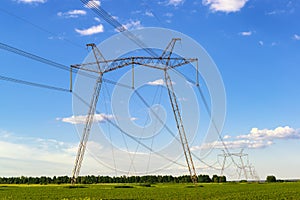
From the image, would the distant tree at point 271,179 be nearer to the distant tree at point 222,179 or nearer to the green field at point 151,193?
the distant tree at point 222,179

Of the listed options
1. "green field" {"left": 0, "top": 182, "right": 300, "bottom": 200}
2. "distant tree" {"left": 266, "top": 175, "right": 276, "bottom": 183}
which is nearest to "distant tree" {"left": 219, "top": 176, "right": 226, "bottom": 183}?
"distant tree" {"left": 266, "top": 175, "right": 276, "bottom": 183}

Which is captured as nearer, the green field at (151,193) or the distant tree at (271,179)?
the green field at (151,193)

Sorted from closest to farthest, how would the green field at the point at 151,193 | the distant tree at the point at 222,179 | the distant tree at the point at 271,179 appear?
the green field at the point at 151,193
the distant tree at the point at 222,179
the distant tree at the point at 271,179

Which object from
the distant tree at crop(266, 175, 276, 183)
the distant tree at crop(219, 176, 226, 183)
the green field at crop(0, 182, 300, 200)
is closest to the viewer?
the green field at crop(0, 182, 300, 200)

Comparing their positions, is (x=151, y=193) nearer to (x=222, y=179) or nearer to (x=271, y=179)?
(x=222, y=179)

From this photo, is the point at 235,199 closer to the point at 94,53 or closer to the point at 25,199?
the point at 25,199

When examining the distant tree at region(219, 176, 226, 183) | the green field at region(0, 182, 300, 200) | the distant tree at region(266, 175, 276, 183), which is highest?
the distant tree at region(266, 175, 276, 183)

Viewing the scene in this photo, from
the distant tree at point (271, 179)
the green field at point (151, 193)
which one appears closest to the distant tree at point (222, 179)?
the distant tree at point (271, 179)

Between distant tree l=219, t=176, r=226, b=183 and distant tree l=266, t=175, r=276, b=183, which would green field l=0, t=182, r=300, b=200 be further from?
distant tree l=266, t=175, r=276, b=183

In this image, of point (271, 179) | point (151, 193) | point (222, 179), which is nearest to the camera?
point (151, 193)

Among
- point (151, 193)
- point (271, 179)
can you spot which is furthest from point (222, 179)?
point (151, 193)

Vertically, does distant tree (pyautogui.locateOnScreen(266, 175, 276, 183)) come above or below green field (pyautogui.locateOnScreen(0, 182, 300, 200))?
above

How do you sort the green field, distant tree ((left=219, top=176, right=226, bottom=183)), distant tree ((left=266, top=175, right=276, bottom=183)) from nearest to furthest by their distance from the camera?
the green field < distant tree ((left=219, top=176, right=226, bottom=183)) < distant tree ((left=266, top=175, right=276, bottom=183))

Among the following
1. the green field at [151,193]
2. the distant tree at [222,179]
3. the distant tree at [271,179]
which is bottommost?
the green field at [151,193]
